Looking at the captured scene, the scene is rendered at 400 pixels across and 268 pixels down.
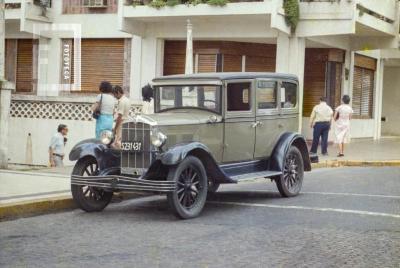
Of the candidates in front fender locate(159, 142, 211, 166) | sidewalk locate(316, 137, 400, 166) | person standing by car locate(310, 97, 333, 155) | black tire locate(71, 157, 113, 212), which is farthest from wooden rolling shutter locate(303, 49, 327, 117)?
front fender locate(159, 142, 211, 166)

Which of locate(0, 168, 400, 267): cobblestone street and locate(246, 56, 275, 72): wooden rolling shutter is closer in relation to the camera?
locate(0, 168, 400, 267): cobblestone street

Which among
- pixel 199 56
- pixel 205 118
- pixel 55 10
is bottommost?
pixel 205 118

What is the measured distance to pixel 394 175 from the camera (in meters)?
14.3

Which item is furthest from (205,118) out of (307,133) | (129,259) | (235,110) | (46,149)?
(307,133)

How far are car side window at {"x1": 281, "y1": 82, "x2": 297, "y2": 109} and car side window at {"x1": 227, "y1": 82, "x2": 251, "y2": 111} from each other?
1044mm

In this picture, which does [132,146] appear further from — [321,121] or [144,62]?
[144,62]

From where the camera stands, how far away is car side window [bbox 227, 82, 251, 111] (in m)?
9.63

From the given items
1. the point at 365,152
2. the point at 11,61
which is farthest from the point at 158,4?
the point at 365,152

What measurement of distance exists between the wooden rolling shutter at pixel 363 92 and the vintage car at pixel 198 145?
47.2ft

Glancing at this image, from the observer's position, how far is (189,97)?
9766mm

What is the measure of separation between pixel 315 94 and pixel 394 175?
8.30 m

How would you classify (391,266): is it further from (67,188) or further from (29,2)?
(29,2)

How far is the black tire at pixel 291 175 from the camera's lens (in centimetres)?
1052

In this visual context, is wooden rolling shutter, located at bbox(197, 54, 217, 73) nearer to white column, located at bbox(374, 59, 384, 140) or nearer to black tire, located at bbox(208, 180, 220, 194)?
white column, located at bbox(374, 59, 384, 140)
